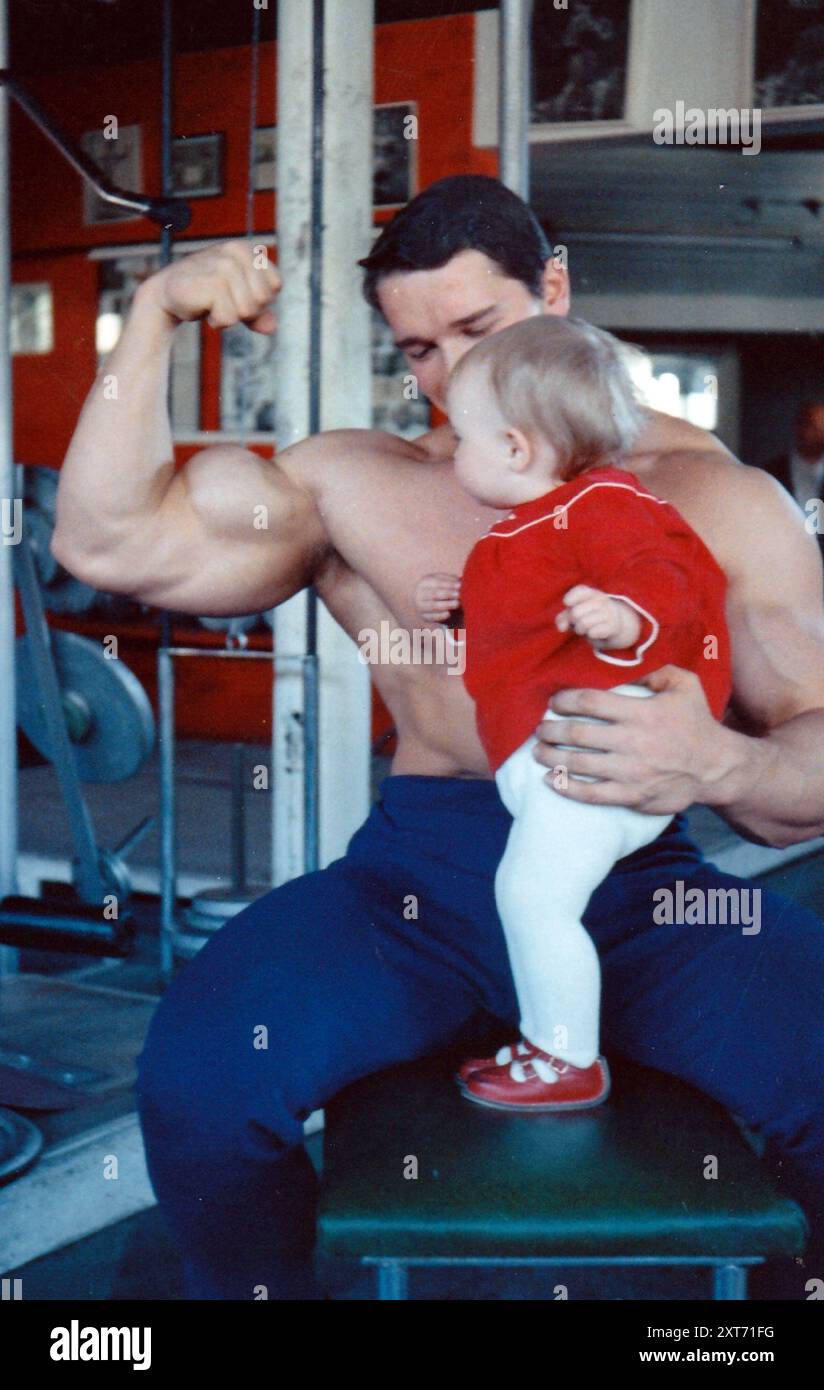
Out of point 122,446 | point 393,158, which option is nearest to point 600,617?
point 122,446

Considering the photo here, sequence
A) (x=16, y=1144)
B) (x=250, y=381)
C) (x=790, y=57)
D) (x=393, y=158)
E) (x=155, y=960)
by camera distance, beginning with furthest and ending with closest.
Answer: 1. (x=250, y=381)
2. (x=393, y=158)
3. (x=790, y=57)
4. (x=155, y=960)
5. (x=16, y=1144)

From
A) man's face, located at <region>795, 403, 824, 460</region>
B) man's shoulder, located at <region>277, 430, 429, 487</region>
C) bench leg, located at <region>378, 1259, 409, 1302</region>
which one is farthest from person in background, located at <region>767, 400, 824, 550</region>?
bench leg, located at <region>378, 1259, 409, 1302</region>

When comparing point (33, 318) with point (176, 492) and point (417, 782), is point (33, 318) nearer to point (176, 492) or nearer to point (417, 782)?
point (176, 492)

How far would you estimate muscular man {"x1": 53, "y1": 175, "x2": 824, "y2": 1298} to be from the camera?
1175 mm

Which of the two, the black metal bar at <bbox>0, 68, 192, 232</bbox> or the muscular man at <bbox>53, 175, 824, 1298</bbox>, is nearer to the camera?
the muscular man at <bbox>53, 175, 824, 1298</bbox>

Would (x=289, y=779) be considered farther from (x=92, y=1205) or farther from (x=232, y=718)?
(x=232, y=718)

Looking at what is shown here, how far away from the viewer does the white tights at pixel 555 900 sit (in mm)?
1179

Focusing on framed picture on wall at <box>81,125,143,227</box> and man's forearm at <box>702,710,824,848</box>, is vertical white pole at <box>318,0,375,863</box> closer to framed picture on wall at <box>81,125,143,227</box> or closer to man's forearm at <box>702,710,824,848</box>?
man's forearm at <box>702,710,824,848</box>

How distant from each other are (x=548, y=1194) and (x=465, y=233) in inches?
39.9

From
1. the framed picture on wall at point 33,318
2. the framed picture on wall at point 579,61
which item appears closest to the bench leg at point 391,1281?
the framed picture on wall at point 579,61

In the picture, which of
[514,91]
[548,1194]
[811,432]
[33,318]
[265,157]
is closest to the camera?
[548,1194]

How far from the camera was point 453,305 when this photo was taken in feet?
4.97

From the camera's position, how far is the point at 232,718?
20.0 feet

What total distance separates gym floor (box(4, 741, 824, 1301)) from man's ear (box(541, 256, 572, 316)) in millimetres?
1301
